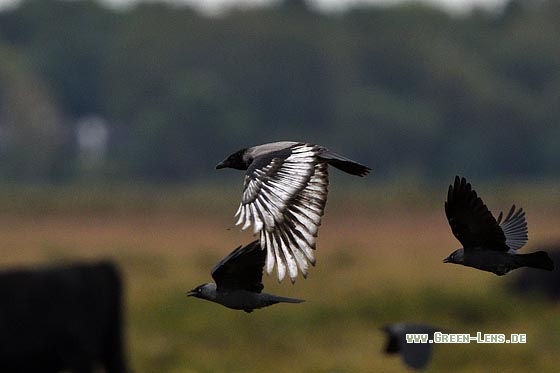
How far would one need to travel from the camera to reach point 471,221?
235 inches

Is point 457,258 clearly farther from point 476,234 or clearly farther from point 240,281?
point 240,281

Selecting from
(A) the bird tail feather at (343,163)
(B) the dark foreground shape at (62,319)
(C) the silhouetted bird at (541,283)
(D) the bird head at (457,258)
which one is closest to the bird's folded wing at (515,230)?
(D) the bird head at (457,258)

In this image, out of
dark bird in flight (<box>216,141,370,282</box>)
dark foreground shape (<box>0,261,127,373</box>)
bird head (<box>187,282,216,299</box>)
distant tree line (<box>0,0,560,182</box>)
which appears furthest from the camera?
distant tree line (<box>0,0,560,182</box>)

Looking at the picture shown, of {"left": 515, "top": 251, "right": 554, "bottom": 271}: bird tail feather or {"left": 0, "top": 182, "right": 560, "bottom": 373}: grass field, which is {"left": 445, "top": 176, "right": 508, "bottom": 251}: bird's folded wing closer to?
{"left": 515, "top": 251, "right": 554, "bottom": 271}: bird tail feather

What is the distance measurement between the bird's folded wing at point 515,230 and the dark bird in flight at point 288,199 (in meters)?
0.63

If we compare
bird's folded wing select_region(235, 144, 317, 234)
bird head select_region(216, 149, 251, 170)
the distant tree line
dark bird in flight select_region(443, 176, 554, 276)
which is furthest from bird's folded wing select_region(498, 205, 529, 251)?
the distant tree line

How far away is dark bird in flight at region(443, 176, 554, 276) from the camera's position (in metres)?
5.88

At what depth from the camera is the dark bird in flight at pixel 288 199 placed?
555 cm

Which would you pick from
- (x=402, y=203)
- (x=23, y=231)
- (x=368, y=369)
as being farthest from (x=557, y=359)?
(x=402, y=203)

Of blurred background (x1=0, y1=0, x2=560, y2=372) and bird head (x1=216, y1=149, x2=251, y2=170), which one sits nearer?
bird head (x1=216, y1=149, x2=251, y2=170)

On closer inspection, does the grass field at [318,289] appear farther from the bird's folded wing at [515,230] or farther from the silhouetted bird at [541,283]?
the bird's folded wing at [515,230]

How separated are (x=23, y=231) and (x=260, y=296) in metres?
32.8

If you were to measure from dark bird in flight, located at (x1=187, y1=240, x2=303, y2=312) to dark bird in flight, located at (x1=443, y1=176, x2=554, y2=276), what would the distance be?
29.9 inches

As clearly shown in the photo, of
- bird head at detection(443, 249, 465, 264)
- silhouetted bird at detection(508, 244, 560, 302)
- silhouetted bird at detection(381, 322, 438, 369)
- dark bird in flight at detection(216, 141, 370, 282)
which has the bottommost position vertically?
silhouetted bird at detection(508, 244, 560, 302)
